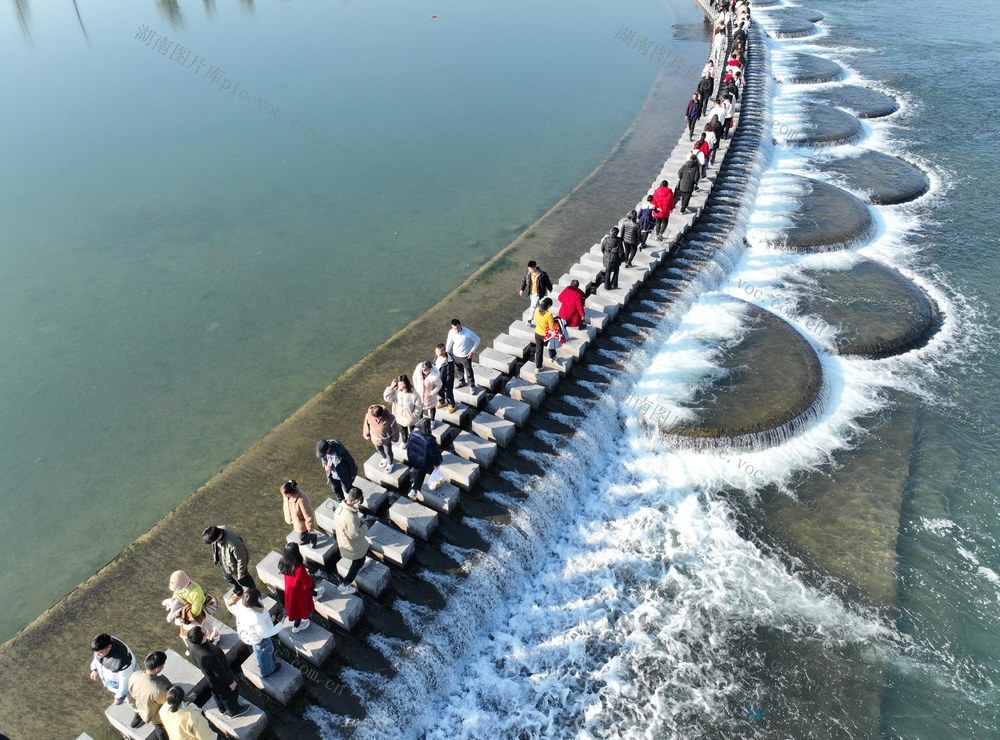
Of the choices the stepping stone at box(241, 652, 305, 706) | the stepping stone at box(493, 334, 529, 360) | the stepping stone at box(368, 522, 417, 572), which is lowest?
the stepping stone at box(241, 652, 305, 706)

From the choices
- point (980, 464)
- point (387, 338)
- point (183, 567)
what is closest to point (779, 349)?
point (980, 464)

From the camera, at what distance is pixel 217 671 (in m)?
7.31

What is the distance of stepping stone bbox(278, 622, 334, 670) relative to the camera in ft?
28.8

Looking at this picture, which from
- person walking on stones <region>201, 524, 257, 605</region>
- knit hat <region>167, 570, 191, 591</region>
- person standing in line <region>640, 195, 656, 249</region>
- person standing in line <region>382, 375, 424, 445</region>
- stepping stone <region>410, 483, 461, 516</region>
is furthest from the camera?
person standing in line <region>640, 195, 656, 249</region>

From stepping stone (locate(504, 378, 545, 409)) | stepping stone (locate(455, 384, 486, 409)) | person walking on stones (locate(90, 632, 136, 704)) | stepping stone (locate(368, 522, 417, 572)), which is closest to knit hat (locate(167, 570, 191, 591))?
person walking on stones (locate(90, 632, 136, 704))

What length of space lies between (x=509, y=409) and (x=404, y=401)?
2.82m

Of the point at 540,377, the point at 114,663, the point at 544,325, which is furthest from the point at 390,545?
the point at 544,325

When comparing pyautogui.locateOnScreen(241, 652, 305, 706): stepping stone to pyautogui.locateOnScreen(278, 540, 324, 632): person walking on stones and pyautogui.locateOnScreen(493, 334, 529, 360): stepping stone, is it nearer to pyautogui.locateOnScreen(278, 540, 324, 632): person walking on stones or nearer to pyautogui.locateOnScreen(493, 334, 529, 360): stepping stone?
pyautogui.locateOnScreen(278, 540, 324, 632): person walking on stones

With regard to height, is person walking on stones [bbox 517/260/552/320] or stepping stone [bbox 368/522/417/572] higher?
person walking on stones [bbox 517/260/552/320]

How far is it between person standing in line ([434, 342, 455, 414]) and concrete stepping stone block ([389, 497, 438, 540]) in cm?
228

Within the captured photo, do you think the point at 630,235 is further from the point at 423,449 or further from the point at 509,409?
the point at 423,449

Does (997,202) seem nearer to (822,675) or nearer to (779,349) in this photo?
(779,349)

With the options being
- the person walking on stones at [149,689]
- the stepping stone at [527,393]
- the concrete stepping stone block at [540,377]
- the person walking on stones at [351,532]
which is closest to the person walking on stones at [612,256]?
the concrete stepping stone block at [540,377]

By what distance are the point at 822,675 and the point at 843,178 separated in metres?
20.6
